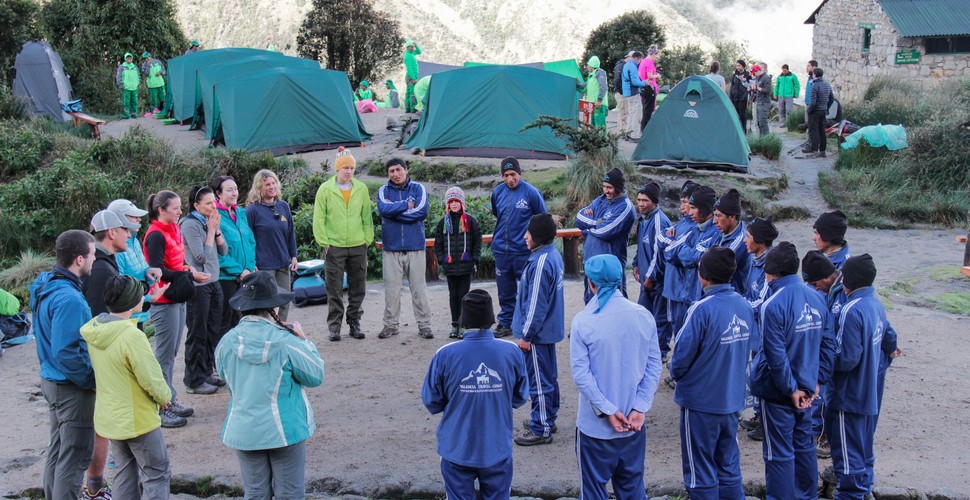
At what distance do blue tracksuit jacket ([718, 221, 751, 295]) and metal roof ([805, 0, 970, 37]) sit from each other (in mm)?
21438

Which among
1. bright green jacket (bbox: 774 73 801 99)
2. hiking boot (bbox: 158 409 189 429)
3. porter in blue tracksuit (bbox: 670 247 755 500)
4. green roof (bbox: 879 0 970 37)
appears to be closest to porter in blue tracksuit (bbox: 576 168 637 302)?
porter in blue tracksuit (bbox: 670 247 755 500)

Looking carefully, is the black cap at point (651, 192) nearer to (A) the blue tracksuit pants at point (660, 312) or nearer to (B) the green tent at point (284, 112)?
(A) the blue tracksuit pants at point (660, 312)

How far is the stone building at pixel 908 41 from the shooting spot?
82.6 ft

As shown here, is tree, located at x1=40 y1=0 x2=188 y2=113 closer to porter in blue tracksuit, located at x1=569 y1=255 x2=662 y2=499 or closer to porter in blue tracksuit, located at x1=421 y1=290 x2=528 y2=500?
porter in blue tracksuit, located at x1=421 y1=290 x2=528 y2=500

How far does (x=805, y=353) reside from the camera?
17.3 ft

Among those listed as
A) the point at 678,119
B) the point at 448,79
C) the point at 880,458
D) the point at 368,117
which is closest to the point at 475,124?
the point at 448,79

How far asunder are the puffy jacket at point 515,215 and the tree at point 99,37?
73.5 feet

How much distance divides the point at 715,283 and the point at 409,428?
9.04ft

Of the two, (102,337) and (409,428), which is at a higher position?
(102,337)

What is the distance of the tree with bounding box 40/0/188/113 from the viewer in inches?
1091

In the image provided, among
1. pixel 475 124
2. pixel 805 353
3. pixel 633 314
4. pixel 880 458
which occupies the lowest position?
pixel 880 458

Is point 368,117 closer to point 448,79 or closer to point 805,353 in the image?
point 448,79

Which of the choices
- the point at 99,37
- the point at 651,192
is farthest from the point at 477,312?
the point at 99,37

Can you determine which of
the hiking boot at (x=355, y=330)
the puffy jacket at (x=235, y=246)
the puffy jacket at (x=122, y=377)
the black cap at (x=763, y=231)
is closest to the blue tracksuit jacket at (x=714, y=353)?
the black cap at (x=763, y=231)
